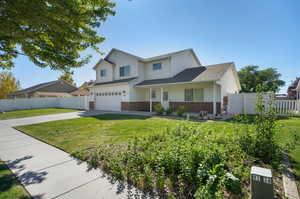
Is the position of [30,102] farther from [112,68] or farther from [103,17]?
[103,17]

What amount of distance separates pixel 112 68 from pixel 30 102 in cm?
1743

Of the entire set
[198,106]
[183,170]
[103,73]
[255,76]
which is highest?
[255,76]

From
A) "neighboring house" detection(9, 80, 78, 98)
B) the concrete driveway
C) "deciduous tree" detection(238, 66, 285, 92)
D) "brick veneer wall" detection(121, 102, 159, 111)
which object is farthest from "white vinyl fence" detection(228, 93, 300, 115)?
"neighboring house" detection(9, 80, 78, 98)

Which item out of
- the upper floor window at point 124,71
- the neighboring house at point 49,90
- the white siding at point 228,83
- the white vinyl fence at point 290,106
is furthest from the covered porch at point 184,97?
the neighboring house at point 49,90

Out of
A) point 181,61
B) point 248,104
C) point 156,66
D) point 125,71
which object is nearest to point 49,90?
point 125,71

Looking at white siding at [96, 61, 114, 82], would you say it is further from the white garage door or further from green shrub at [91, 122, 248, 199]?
green shrub at [91, 122, 248, 199]

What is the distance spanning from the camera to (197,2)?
8727 mm

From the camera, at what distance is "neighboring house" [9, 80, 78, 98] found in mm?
32147

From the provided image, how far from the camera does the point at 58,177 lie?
301 centimetres

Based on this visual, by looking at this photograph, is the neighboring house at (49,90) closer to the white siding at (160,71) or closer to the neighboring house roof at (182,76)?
the white siding at (160,71)

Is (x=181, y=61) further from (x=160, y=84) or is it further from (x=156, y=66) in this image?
(x=160, y=84)

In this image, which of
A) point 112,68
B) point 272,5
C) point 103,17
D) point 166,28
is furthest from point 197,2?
point 112,68

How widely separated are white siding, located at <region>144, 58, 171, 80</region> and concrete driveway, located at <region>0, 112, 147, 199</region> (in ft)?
43.0

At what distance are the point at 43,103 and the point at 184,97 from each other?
84.9 feet
